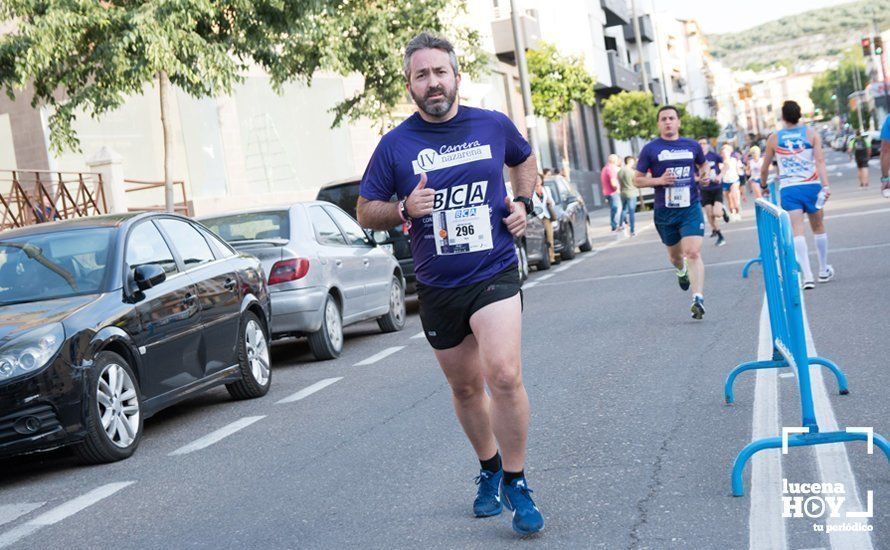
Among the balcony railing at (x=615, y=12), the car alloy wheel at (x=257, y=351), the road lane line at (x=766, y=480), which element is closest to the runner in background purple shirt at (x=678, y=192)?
the road lane line at (x=766, y=480)

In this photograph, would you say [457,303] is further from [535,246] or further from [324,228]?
[535,246]

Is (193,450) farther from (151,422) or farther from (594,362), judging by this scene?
(594,362)

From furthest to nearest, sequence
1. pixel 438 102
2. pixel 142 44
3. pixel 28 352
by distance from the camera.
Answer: pixel 142 44 < pixel 28 352 < pixel 438 102

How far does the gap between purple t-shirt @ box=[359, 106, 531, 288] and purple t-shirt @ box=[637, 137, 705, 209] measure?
705cm

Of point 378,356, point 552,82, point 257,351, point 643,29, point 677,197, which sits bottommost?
point 378,356

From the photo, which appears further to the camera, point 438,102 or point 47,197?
point 47,197

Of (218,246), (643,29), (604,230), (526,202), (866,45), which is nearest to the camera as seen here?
(526,202)

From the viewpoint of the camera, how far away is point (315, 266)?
477 inches

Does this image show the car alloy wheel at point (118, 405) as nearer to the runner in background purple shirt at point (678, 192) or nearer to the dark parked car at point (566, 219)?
the runner in background purple shirt at point (678, 192)

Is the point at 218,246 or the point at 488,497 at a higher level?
the point at 218,246

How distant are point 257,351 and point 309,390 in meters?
0.51

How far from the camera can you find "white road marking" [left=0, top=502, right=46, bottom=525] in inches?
258

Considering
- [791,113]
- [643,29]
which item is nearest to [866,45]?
[643,29]

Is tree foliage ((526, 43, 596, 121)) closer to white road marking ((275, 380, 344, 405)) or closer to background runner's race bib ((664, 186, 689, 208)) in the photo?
background runner's race bib ((664, 186, 689, 208))
